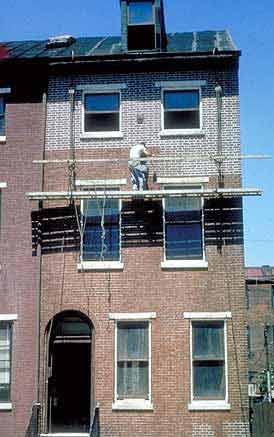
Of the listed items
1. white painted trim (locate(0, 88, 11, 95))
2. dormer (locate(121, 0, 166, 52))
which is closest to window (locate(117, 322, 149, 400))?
white painted trim (locate(0, 88, 11, 95))

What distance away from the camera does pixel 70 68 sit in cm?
1898

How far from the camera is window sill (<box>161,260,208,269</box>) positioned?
1741cm

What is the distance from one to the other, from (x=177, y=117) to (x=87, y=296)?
5.54 meters

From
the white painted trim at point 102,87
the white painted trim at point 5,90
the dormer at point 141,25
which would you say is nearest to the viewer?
the white painted trim at point 102,87

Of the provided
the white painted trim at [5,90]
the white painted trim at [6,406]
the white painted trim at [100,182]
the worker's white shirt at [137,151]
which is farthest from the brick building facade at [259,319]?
the white painted trim at [6,406]

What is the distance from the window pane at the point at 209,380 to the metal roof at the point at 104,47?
845cm

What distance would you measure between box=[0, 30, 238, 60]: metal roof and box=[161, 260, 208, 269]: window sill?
5.79 m

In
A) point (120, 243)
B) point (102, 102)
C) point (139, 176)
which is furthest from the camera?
point (102, 102)

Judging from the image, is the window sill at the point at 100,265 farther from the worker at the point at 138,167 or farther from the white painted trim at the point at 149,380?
the worker at the point at 138,167

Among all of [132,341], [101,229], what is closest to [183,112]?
[101,229]

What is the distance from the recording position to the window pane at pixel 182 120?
18656 millimetres

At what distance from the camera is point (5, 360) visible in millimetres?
17594

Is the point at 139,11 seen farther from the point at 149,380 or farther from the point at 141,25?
the point at 149,380

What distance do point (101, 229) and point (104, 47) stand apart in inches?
234
